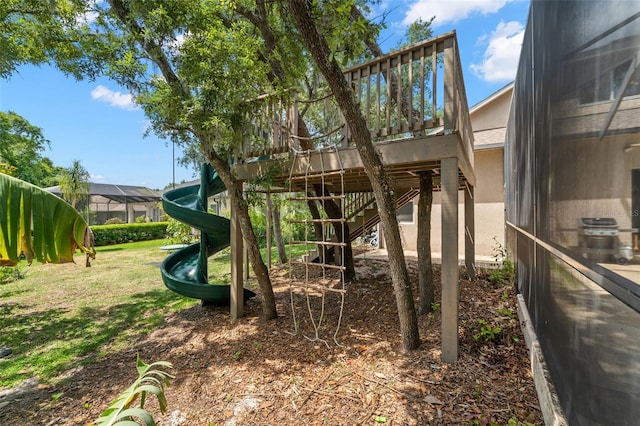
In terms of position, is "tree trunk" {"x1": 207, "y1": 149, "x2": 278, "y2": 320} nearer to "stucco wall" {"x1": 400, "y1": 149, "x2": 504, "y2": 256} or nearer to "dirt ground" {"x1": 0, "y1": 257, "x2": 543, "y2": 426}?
"dirt ground" {"x1": 0, "y1": 257, "x2": 543, "y2": 426}

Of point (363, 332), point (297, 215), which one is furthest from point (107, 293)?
point (363, 332)

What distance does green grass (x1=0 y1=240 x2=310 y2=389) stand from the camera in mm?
4137

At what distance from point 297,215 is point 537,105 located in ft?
23.8

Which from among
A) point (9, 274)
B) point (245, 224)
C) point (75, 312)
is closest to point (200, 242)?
point (245, 224)

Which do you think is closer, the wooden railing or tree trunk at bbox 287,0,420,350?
tree trunk at bbox 287,0,420,350

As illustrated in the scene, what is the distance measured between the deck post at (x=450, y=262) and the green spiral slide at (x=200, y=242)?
355cm

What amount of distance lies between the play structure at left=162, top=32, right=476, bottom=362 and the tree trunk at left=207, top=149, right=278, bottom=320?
0.26m

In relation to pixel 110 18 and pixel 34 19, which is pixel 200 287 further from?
pixel 34 19

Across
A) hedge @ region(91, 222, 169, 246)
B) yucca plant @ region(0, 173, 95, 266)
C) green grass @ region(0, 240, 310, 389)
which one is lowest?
green grass @ region(0, 240, 310, 389)

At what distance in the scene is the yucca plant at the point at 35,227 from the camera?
8.64 feet

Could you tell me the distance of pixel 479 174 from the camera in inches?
352

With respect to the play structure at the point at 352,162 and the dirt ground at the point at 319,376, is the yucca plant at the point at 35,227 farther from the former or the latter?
the play structure at the point at 352,162

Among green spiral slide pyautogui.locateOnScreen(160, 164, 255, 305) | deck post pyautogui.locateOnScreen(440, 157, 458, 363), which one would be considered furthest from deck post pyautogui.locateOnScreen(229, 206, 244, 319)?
deck post pyautogui.locateOnScreen(440, 157, 458, 363)

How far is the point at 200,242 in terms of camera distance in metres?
6.00
